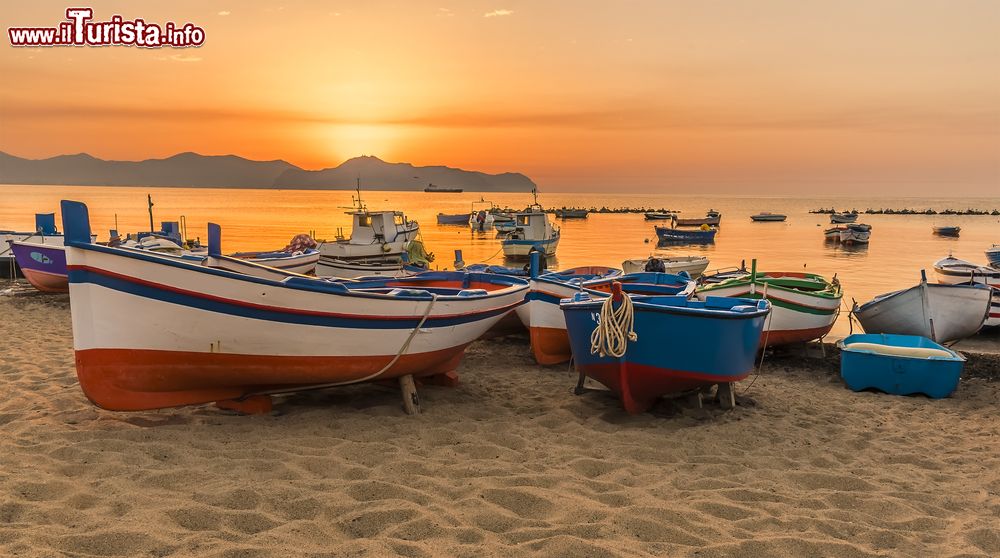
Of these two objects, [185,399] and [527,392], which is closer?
[185,399]

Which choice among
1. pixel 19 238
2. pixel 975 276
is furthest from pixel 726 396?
pixel 19 238

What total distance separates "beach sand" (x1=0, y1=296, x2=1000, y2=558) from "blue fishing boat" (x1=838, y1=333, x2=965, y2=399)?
60cm

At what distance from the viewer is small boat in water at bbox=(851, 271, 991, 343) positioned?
13211mm

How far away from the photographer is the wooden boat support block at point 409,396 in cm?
737

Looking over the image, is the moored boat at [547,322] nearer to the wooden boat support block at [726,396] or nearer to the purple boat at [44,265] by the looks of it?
the wooden boat support block at [726,396]

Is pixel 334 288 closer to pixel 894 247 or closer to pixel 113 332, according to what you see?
pixel 113 332

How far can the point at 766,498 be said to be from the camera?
17.2 feet

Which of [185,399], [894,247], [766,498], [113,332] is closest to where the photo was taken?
[766,498]

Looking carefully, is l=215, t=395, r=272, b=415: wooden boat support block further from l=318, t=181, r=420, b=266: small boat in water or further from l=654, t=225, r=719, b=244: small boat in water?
l=654, t=225, r=719, b=244: small boat in water

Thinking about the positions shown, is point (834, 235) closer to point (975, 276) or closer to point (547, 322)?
point (975, 276)

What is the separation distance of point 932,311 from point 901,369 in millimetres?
4997

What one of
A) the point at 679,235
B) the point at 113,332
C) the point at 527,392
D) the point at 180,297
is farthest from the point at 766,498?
the point at 679,235

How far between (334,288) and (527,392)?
3310mm

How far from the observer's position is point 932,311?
43.4 feet
